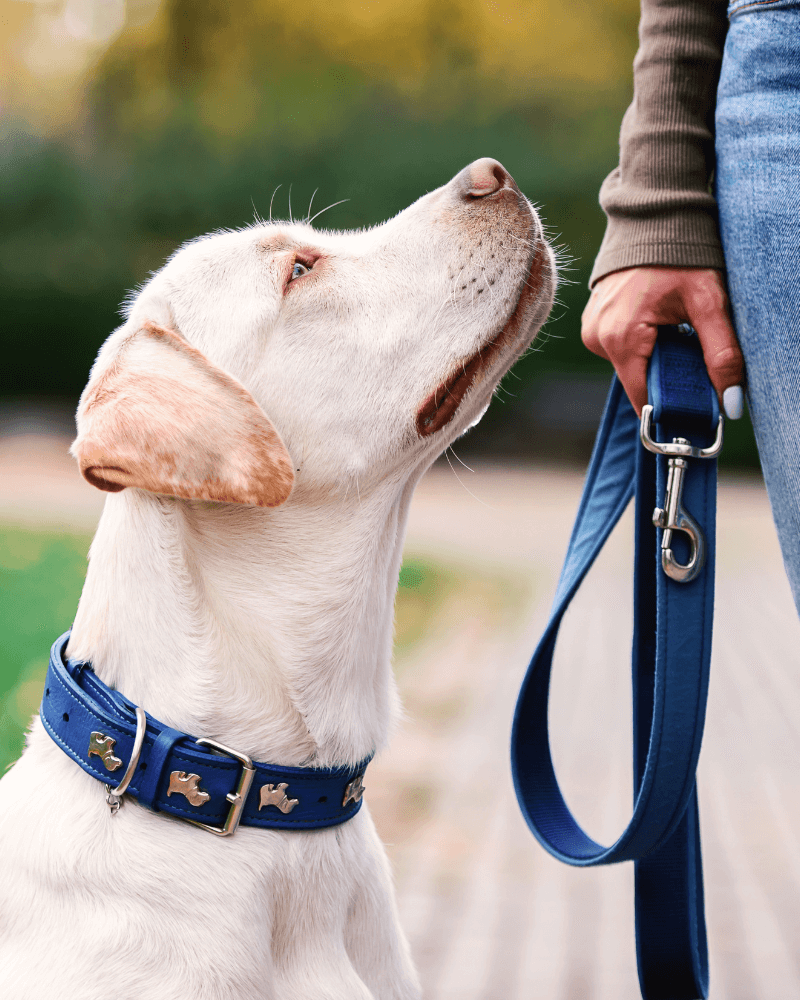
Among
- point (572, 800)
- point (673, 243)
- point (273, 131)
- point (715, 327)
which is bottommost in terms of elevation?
point (572, 800)

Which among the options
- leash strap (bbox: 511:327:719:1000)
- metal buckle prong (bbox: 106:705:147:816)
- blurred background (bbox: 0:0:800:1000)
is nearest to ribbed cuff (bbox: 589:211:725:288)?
leash strap (bbox: 511:327:719:1000)

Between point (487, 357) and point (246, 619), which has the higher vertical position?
point (487, 357)

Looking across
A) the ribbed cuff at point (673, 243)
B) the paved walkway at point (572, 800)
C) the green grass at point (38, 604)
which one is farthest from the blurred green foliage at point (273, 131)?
the ribbed cuff at point (673, 243)

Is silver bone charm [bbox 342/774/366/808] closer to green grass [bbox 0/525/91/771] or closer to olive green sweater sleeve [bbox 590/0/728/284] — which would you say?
olive green sweater sleeve [bbox 590/0/728/284]

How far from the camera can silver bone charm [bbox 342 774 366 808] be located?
1.94m

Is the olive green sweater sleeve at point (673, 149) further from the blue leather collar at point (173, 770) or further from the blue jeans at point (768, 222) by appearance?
the blue leather collar at point (173, 770)

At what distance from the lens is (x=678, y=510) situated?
189 centimetres

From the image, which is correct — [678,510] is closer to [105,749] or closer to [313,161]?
[105,749]

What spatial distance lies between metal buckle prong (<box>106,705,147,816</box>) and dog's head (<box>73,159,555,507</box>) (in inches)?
17.8

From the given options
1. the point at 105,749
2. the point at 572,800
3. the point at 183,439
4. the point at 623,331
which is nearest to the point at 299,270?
the point at 183,439

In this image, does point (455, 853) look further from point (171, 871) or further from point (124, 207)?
point (124, 207)

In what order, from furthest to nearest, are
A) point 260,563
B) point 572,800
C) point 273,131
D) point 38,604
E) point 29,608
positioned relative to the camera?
point 273,131
point 38,604
point 29,608
point 572,800
point 260,563

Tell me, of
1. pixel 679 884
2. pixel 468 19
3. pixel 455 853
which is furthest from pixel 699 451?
pixel 468 19

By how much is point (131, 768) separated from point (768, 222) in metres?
1.51
